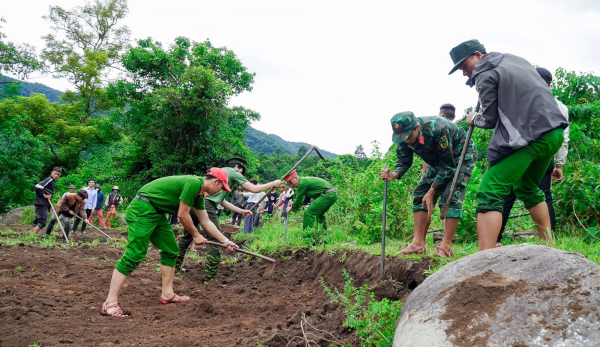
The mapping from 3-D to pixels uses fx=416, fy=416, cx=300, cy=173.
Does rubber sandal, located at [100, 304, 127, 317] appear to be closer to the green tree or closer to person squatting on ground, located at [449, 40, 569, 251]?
person squatting on ground, located at [449, 40, 569, 251]

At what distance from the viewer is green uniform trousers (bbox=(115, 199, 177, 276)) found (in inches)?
177

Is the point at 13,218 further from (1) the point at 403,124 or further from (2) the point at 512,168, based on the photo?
(2) the point at 512,168

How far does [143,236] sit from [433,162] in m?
3.34

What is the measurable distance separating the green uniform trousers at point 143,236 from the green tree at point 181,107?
15.3m

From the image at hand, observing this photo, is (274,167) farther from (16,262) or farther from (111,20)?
(16,262)

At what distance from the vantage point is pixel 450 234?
425 centimetres

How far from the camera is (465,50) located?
350 centimetres

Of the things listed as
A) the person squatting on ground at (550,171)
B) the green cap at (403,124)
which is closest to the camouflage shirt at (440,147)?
the green cap at (403,124)

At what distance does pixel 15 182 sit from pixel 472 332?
24953 millimetres

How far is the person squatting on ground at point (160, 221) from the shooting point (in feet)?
14.7

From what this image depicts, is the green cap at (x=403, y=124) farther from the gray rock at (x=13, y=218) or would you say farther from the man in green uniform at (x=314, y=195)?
the gray rock at (x=13, y=218)

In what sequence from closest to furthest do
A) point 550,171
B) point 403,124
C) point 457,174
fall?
point 457,174
point 403,124
point 550,171

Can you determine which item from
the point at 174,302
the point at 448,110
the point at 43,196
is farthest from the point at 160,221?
the point at 43,196

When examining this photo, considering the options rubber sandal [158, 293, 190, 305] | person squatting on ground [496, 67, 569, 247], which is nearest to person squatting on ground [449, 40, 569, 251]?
person squatting on ground [496, 67, 569, 247]
